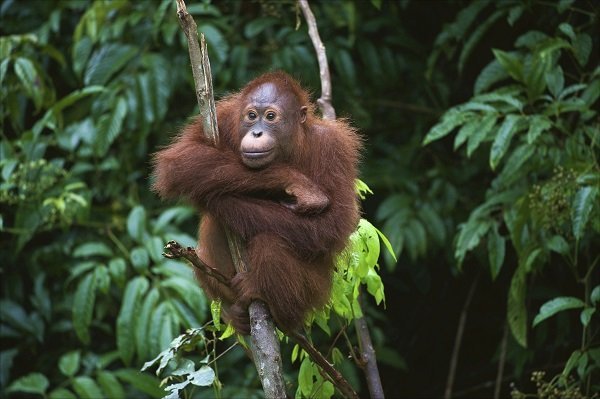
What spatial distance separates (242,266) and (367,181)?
2447mm

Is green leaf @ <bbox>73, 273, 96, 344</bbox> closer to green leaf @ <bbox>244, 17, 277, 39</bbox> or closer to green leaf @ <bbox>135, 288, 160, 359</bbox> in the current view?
green leaf @ <bbox>135, 288, 160, 359</bbox>

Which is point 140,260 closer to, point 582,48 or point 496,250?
point 496,250

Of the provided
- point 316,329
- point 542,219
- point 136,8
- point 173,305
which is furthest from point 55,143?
point 542,219

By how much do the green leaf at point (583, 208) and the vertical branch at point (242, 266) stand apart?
1.49 m

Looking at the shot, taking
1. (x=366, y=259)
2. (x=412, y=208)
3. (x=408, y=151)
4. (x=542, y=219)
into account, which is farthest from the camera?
(x=408, y=151)

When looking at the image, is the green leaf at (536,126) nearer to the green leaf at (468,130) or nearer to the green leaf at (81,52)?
the green leaf at (468,130)

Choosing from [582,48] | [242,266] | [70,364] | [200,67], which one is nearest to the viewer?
[200,67]

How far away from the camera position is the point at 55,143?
532 centimetres

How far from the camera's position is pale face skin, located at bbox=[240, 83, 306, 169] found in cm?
320

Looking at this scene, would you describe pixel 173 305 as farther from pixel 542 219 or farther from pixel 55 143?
pixel 542 219

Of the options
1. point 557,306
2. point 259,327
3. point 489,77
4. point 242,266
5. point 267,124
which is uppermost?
point 267,124

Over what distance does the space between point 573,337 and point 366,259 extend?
2.46m

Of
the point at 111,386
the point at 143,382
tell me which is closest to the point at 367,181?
the point at 143,382

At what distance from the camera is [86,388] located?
4.54m
